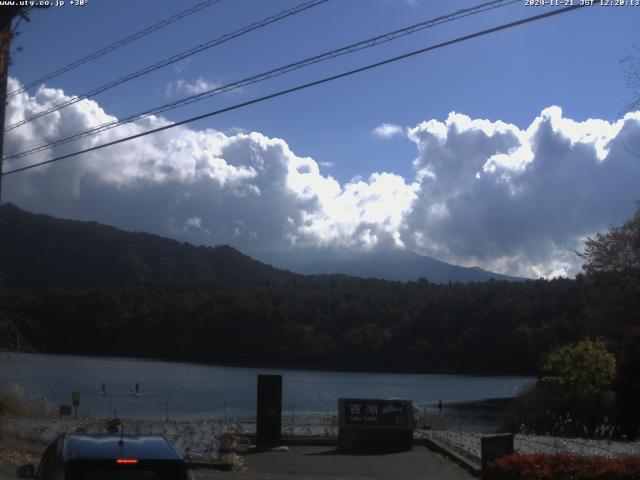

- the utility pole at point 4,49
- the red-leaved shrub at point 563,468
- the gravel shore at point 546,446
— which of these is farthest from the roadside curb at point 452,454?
the utility pole at point 4,49

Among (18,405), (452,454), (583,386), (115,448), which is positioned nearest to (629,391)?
(583,386)

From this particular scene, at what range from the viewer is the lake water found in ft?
154

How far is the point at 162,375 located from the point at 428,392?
24.1 metres

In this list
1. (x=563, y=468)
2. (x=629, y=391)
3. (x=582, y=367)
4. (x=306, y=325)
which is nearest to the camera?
(x=563, y=468)

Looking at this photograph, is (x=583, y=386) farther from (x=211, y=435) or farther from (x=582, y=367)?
(x=211, y=435)

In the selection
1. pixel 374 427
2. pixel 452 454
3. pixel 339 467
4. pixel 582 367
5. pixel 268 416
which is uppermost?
pixel 582 367

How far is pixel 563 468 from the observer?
1189 cm

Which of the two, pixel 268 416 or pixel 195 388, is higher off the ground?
pixel 268 416

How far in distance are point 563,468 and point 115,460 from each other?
7150 mm

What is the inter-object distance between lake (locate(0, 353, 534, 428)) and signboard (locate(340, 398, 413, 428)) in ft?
59.0

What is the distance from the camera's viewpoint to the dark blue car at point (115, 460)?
23.0 feet

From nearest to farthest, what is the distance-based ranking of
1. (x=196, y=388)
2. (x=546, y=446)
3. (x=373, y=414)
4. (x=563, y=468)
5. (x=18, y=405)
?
(x=563, y=468) < (x=546, y=446) < (x=373, y=414) < (x=18, y=405) < (x=196, y=388)

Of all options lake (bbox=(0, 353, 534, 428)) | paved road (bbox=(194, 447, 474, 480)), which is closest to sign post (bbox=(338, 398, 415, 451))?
paved road (bbox=(194, 447, 474, 480))

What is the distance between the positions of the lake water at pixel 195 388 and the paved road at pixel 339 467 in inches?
679
